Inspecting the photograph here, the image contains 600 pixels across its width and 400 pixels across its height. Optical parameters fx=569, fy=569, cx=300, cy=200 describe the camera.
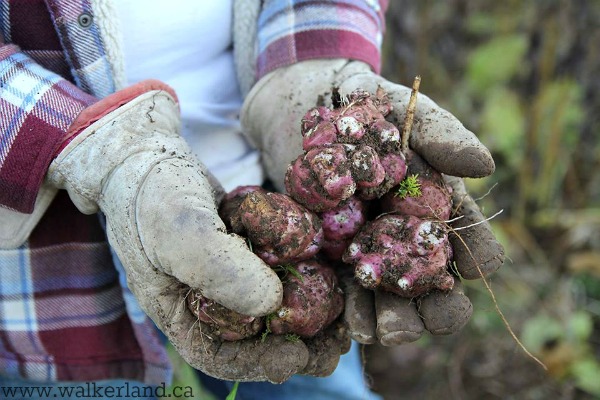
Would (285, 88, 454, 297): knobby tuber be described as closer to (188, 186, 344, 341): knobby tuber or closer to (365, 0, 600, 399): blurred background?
(188, 186, 344, 341): knobby tuber

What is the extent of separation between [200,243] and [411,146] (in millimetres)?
694

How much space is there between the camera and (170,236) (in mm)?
1314

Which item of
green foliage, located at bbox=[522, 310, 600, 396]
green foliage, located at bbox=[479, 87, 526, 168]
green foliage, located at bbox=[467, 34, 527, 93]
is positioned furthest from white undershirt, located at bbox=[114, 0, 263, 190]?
green foliage, located at bbox=[467, 34, 527, 93]

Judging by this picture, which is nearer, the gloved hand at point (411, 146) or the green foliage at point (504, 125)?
the gloved hand at point (411, 146)

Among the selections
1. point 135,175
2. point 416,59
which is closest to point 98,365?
point 135,175

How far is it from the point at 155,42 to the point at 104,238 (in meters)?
0.60

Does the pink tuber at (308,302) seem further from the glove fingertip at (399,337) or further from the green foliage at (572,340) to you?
the green foliage at (572,340)

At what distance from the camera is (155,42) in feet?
5.41

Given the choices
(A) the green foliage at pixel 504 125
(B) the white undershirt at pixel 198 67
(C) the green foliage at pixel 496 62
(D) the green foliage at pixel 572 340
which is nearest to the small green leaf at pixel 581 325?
(D) the green foliage at pixel 572 340

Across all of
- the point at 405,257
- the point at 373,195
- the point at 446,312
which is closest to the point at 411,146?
the point at 373,195

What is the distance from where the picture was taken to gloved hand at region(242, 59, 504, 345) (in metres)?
1.47

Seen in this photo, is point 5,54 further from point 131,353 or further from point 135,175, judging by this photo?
point 131,353

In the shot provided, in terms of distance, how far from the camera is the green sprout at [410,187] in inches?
61.7

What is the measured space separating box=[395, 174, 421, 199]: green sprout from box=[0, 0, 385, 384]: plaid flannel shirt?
48cm
